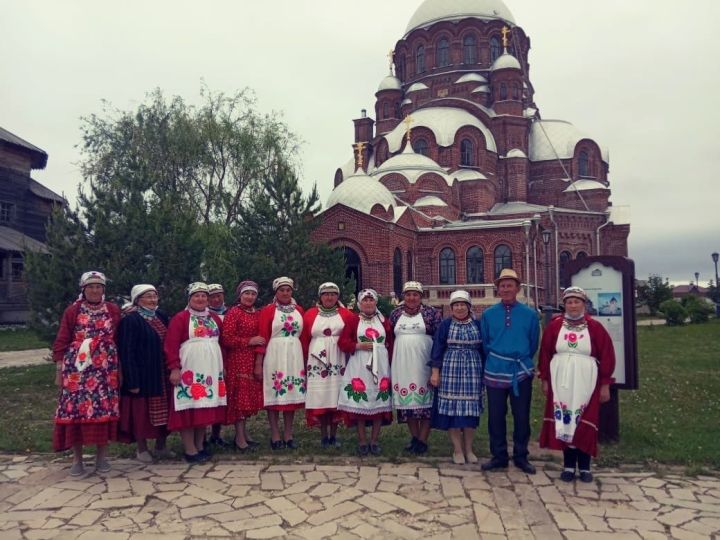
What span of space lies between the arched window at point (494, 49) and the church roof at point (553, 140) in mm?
4771

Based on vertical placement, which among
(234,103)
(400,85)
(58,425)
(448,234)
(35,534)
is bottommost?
(35,534)

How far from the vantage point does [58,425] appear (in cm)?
504

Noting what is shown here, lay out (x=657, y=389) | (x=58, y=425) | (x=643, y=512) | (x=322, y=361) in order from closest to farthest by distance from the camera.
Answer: (x=643, y=512) → (x=58, y=425) → (x=322, y=361) → (x=657, y=389)

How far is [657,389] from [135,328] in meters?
7.92

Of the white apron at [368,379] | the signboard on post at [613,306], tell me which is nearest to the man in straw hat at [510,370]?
the white apron at [368,379]

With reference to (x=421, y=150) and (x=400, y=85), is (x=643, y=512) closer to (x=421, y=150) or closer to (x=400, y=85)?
(x=421, y=150)

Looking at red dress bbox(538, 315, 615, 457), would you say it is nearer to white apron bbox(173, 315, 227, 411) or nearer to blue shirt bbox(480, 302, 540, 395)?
blue shirt bbox(480, 302, 540, 395)

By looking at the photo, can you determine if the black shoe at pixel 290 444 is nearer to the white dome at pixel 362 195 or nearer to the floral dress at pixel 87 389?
the floral dress at pixel 87 389

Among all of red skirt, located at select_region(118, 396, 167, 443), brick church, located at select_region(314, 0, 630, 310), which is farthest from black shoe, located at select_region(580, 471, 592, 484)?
brick church, located at select_region(314, 0, 630, 310)

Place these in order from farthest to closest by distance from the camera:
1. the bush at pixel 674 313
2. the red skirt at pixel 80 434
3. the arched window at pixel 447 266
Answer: the arched window at pixel 447 266 → the bush at pixel 674 313 → the red skirt at pixel 80 434

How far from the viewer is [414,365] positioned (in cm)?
555

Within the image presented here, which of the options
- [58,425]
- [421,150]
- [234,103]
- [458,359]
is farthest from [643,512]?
[421,150]

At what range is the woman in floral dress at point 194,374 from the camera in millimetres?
5309

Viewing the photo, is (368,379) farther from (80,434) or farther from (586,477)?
(80,434)
